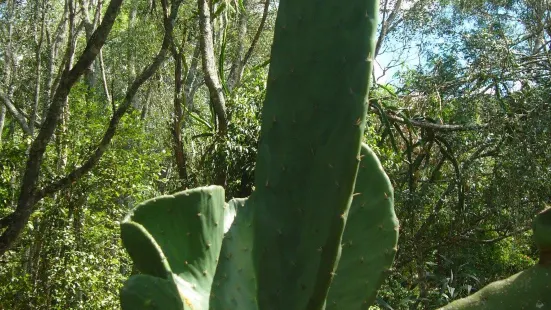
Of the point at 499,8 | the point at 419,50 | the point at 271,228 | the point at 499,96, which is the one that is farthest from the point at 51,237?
the point at 499,8

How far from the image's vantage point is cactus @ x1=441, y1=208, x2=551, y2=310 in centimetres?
121

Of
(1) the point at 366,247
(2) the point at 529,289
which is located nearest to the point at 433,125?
(1) the point at 366,247

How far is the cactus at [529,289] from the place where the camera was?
3.97 feet

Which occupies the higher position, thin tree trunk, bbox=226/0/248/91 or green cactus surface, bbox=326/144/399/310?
thin tree trunk, bbox=226/0/248/91

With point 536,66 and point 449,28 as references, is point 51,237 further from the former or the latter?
point 449,28

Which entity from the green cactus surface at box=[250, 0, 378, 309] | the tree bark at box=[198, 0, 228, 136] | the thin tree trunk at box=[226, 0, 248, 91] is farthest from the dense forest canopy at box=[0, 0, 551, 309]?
the green cactus surface at box=[250, 0, 378, 309]

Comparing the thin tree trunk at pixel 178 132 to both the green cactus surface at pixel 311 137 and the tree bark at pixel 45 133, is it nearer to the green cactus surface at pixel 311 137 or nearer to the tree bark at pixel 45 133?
the tree bark at pixel 45 133

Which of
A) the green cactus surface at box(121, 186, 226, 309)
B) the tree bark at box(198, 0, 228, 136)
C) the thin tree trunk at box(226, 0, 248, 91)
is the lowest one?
the green cactus surface at box(121, 186, 226, 309)

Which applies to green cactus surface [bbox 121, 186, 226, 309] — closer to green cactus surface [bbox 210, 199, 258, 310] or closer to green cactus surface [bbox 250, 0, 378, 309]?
green cactus surface [bbox 210, 199, 258, 310]

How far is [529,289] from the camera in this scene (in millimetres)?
1219

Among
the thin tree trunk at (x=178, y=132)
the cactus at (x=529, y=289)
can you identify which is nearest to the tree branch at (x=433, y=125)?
the thin tree trunk at (x=178, y=132)

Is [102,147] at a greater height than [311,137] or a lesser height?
greater

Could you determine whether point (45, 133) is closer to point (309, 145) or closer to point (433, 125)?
point (309, 145)

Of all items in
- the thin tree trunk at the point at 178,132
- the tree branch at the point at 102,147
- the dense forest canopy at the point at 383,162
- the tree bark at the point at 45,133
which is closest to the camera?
the tree bark at the point at 45,133
